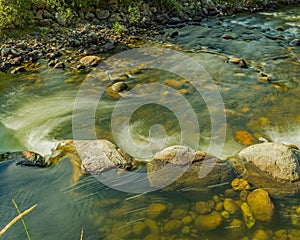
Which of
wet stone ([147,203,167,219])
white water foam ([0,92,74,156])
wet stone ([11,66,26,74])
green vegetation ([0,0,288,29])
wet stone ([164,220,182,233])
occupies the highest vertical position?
green vegetation ([0,0,288,29])

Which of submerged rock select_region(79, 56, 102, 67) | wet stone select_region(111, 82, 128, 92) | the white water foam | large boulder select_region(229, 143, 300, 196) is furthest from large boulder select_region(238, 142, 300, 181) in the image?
submerged rock select_region(79, 56, 102, 67)

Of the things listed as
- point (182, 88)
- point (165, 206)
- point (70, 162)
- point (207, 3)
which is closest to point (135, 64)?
point (182, 88)

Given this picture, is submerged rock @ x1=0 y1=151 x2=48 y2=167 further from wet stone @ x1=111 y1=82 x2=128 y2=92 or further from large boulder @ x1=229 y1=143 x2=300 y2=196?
large boulder @ x1=229 y1=143 x2=300 y2=196

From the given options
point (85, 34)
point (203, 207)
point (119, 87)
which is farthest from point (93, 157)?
point (85, 34)

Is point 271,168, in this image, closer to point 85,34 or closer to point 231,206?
point 231,206

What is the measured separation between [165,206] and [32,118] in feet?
11.4

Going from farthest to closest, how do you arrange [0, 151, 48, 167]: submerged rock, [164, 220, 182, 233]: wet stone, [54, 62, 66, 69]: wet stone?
[54, 62, 66, 69]: wet stone → [0, 151, 48, 167]: submerged rock → [164, 220, 182, 233]: wet stone

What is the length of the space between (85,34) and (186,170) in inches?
279

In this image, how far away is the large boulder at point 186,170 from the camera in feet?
12.6

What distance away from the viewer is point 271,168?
3.88m

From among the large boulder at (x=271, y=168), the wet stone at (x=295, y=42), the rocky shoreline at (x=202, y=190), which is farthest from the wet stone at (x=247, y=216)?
the wet stone at (x=295, y=42)

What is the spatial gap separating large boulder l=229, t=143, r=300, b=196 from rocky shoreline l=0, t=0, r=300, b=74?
5.16 metres

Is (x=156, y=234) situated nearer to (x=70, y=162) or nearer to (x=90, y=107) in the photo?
(x=70, y=162)

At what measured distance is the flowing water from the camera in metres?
3.32
